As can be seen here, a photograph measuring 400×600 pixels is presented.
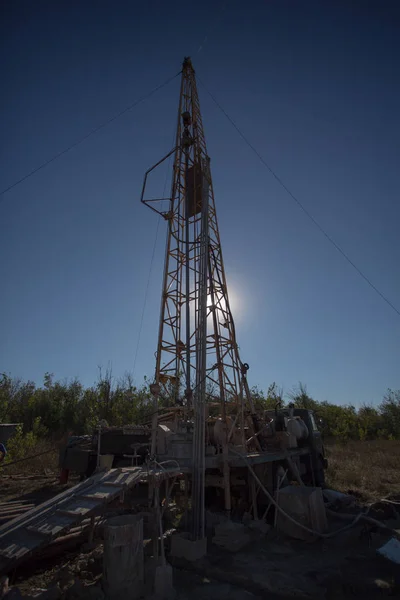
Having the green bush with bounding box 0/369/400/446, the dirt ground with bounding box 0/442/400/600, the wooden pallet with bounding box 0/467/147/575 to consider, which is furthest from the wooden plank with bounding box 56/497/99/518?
the green bush with bounding box 0/369/400/446

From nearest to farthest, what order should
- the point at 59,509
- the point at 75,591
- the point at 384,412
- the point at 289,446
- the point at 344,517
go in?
the point at 75,591 → the point at 59,509 → the point at 344,517 → the point at 289,446 → the point at 384,412

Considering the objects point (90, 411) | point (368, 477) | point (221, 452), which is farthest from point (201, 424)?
point (90, 411)

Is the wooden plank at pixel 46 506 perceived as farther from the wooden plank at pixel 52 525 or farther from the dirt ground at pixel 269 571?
the dirt ground at pixel 269 571

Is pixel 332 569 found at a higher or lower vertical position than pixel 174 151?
lower

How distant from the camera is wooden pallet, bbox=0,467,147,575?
458 centimetres

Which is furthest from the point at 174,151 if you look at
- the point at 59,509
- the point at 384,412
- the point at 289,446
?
the point at 384,412

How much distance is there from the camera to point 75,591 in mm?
4750

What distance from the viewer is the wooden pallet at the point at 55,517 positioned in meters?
4.58

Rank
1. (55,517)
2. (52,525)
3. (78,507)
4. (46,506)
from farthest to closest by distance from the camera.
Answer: (46,506) < (78,507) < (55,517) < (52,525)

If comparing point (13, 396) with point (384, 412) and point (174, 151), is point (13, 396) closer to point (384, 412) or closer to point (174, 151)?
point (174, 151)

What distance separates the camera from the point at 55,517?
17.6 feet

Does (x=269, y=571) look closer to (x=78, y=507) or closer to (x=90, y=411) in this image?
(x=78, y=507)

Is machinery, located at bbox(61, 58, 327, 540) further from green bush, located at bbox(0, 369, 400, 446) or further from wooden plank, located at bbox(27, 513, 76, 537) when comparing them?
green bush, located at bbox(0, 369, 400, 446)

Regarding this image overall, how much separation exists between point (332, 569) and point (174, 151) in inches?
599
